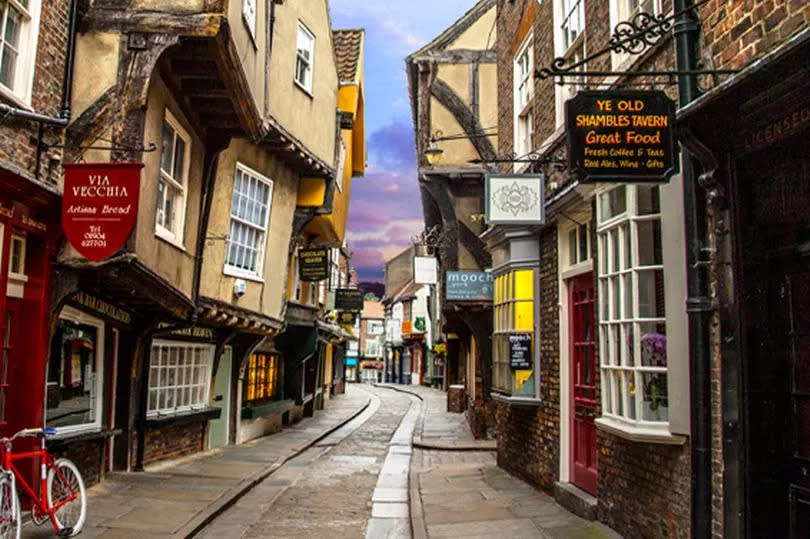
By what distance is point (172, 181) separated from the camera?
9820 mm

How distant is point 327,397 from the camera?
3262cm

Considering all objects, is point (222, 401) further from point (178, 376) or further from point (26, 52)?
point (26, 52)

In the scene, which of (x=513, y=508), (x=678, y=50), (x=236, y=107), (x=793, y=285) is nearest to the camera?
(x=793, y=285)

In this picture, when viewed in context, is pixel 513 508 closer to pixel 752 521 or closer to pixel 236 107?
pixel 752 521

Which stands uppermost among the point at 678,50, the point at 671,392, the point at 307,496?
the point at 678,50

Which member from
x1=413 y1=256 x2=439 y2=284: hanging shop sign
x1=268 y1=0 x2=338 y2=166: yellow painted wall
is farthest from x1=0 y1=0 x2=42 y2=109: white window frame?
x1=413 y1=256 x2=439 y2=284: hanging shop sign

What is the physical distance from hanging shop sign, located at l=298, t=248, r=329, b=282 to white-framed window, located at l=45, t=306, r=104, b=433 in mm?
8230

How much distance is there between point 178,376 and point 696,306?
994 cm

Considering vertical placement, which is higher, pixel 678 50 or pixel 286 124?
pixel 286 124

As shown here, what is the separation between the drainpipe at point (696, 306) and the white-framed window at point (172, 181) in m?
6.15

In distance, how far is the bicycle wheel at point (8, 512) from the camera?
5740 mm

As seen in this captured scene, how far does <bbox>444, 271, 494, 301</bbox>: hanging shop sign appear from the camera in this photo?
14219 mm

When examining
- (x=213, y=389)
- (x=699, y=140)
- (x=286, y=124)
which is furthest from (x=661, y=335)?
(x=213, y=389)

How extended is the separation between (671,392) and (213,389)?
1045 centimetres
